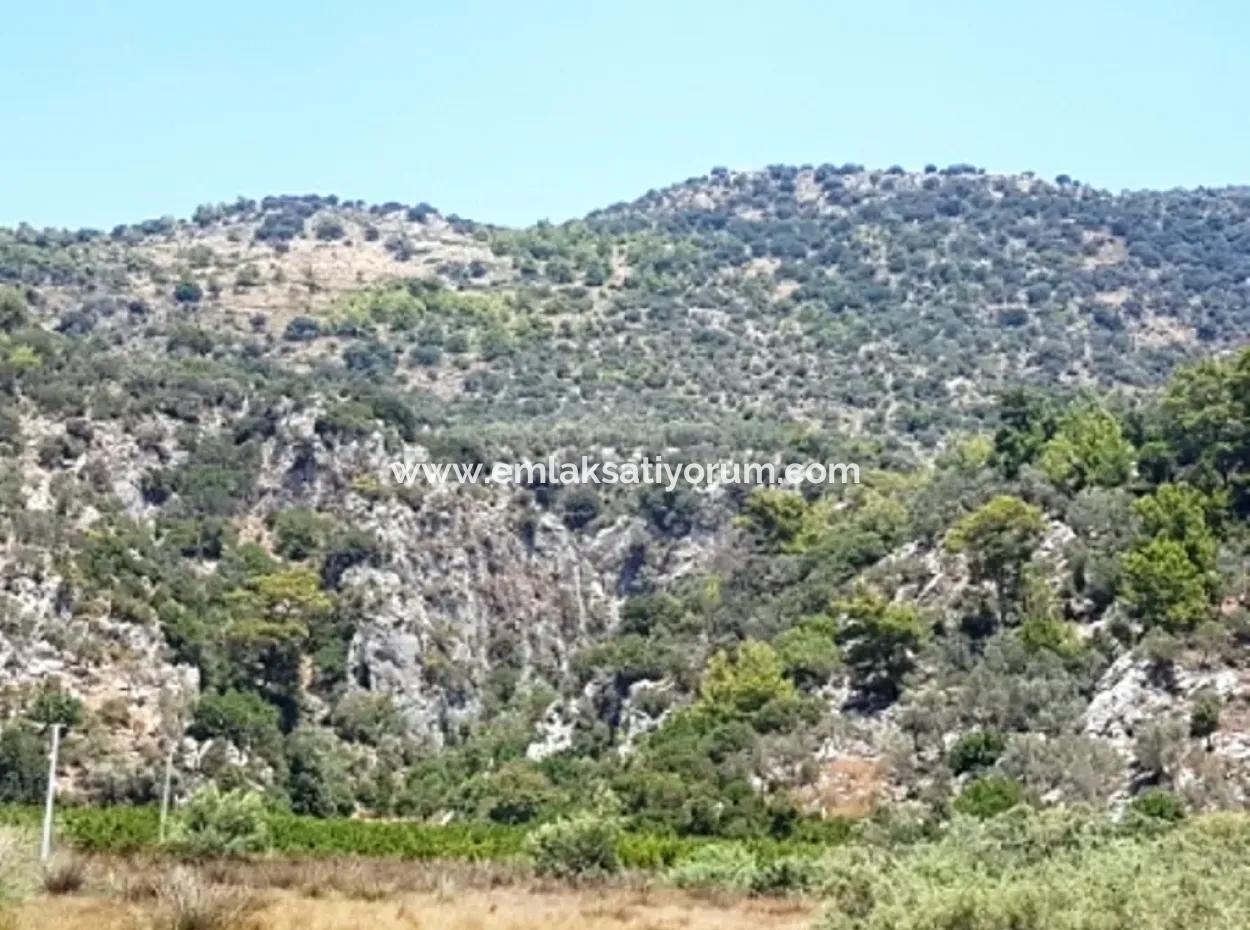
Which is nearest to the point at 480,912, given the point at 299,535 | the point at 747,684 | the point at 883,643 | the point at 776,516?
the point at 747,684

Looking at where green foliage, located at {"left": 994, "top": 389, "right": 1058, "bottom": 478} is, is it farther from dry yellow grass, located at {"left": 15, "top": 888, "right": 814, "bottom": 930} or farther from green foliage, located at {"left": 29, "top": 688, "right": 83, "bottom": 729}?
dry yellow grass, located at {"left": 15, "top": 888, "right": 814, "bottom": 930}

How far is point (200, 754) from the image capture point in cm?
6000

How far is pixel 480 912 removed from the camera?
2433cm

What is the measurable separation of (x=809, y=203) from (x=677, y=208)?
50.9ft

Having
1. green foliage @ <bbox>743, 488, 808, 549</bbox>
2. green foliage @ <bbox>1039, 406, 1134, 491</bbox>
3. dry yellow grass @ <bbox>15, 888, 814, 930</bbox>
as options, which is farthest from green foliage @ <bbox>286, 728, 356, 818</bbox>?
green foliage @ <bbox>1039, 406, 1134, 491</bbox>

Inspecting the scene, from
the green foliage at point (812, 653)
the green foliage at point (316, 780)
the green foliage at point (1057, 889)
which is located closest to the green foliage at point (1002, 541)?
the green foliage at point (812, 653)

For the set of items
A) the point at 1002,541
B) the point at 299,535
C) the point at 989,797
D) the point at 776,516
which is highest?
the point at 776,516

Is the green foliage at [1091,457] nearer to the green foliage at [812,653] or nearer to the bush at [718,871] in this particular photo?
the green foliage at [812,653]

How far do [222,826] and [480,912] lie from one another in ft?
61.9

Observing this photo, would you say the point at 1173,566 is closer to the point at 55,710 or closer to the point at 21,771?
the point at 55,710

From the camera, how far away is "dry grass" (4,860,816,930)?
19016mm

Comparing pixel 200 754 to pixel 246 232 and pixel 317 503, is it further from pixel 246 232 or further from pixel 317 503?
pixel 246 232

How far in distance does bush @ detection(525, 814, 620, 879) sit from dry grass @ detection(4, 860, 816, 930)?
1153mm

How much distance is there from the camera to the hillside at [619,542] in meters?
53.2
